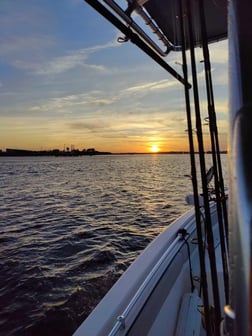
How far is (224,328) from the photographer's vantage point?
0.50 meters

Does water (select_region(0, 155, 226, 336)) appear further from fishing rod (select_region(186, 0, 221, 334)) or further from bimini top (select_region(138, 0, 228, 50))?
bimini top (select_region(138, 0, 228, 50))

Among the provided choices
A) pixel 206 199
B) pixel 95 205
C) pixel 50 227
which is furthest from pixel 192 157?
pixel 95 205

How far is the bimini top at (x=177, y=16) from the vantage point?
6.09ft

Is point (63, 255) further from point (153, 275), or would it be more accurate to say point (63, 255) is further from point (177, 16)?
point (177, 16)

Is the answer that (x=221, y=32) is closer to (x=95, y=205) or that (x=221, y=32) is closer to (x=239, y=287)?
(x=239, y=287)

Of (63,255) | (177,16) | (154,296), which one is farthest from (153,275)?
(63,255)

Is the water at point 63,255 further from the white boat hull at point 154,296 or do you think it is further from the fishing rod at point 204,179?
the fishing rod at point 204,179

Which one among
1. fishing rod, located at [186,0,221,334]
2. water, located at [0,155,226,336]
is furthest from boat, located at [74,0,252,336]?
water, located at [0,155,226,336]

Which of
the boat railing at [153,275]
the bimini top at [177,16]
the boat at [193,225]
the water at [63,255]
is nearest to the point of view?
the boat at [193,225]

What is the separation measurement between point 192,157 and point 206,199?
1.22ft

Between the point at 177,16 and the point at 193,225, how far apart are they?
2.04 m

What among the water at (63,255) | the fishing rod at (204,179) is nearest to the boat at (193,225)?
the fishing rod at (204,179)

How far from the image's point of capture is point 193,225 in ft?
9.68

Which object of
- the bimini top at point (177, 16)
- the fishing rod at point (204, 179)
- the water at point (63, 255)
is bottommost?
the water at point (63, 255)
